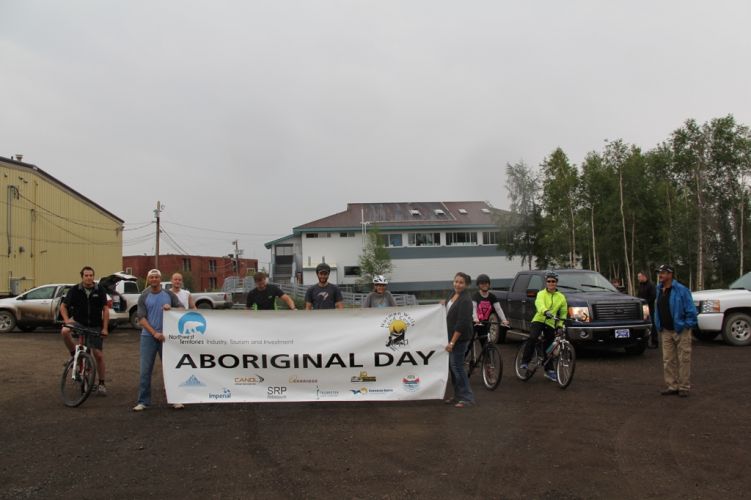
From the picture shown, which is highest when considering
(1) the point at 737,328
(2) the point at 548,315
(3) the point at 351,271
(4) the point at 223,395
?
(3) the point at 351,271

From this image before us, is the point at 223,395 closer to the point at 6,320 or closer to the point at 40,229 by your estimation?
the point at 6,320

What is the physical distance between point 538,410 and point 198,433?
13.5 ft

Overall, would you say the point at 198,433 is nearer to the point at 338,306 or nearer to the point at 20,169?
the point at 338,306

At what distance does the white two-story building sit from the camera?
58969 millimetres

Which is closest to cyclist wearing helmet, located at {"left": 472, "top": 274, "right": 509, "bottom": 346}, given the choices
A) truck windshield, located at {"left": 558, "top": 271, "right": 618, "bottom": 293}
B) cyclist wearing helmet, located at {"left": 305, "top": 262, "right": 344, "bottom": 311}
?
cyclist wearing helmet, located at {"left": 305, "top": 262, "right": 344, "bottom": 311}

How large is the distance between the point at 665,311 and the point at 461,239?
5205 centimetres

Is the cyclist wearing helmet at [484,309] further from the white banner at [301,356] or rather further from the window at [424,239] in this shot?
the window at [424,239]

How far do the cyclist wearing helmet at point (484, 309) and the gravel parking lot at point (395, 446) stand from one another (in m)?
0.94

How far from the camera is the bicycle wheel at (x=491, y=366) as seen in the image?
874cm

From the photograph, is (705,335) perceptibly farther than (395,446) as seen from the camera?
Yes

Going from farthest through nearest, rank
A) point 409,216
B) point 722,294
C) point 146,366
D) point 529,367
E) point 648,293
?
point 409,216
point 722,294
point 648,293
point 529,367
point 146,366

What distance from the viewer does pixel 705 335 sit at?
15203 mm

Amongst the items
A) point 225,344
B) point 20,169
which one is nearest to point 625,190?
point 20,169

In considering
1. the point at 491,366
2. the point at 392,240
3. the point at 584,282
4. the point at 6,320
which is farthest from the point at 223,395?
the point at 392,240
